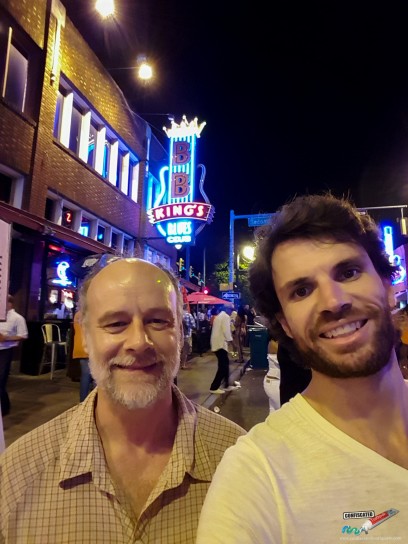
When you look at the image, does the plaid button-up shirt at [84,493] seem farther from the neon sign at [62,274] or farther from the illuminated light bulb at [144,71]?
the illuminated light bulb at [144,71]

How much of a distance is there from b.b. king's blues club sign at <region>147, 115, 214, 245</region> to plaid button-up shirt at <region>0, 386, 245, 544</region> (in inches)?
498

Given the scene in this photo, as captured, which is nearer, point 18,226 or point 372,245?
point 372,245

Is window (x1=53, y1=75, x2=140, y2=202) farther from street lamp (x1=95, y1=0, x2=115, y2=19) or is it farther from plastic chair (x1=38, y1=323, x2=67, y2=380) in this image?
plastic chair (x1=38, y1=323, x2=67, y2=380)

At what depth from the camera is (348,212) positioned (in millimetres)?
1545

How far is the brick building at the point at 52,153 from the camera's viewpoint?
8.77m

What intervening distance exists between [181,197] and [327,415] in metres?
14.3

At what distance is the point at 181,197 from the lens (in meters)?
15.0

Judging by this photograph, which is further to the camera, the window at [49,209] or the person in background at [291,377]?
the window at [49,209]

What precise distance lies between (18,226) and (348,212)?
27.9 feet

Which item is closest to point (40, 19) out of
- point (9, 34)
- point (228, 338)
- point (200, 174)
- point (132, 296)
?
point (9, 34)

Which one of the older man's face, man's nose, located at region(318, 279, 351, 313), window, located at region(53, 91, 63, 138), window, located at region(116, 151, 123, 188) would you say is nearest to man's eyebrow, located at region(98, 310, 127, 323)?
the older man's face

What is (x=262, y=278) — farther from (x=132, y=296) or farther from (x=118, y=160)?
(x=118, y=160)

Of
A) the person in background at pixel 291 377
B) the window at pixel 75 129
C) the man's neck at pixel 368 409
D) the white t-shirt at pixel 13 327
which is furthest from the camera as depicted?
the window at pixel 75 129

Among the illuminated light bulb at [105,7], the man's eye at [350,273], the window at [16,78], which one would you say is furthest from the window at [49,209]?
the man's eye at [350,273]
